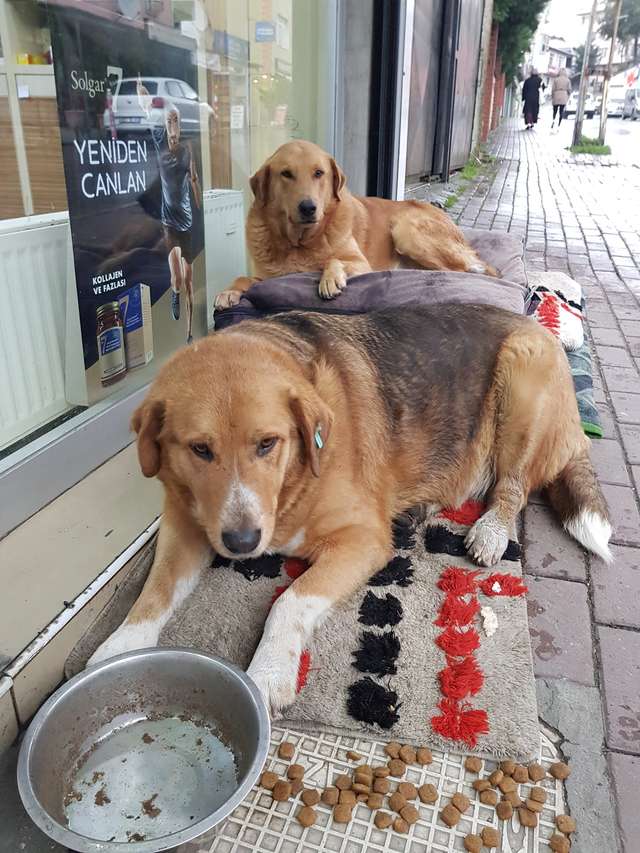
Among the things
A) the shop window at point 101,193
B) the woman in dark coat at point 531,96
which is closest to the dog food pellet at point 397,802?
the shop window at point 101,193

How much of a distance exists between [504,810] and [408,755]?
0.31m

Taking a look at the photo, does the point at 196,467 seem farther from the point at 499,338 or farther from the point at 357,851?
the point at 499,338

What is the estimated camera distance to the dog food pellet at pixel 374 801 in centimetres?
193

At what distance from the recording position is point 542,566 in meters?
3.05

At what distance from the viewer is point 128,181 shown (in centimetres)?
354

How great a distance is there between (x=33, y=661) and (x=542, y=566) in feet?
7.11

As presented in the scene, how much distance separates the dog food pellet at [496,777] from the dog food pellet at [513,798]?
44 mm

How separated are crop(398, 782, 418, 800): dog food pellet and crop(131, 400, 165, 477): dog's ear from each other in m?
1.35

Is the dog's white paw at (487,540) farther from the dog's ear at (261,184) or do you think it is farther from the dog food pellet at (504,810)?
the dog's ear at (261,184)

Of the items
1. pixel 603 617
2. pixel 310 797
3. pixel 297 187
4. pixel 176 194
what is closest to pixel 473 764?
pixel 310 797

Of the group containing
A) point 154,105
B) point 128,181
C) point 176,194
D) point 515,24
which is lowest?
point 176,194

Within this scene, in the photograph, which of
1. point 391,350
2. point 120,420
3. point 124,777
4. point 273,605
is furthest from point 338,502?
point 120,420

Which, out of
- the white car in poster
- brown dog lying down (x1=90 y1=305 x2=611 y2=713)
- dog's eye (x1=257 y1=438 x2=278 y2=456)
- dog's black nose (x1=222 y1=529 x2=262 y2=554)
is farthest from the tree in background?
dog's black nose (x1=222 y1=529 x2=262 y2=554)

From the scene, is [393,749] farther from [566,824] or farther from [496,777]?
[566,824]
